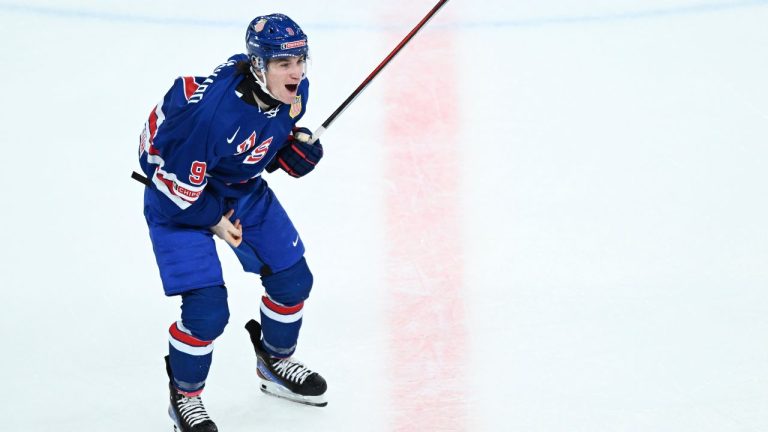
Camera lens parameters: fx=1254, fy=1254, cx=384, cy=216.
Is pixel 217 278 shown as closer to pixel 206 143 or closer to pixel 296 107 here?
pixel 206 143

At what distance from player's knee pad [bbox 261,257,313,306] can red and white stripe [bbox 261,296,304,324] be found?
2cm

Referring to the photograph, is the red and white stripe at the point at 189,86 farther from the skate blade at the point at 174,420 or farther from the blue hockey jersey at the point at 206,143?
the skate blade at the point at 174,420

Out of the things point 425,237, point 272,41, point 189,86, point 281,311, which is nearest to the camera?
point 272,41

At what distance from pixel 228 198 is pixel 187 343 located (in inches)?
16.3

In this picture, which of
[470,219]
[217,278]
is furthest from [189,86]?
[470,219]

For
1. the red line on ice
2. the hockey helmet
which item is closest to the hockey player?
the hockey helmet

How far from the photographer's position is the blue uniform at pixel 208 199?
3223 mm

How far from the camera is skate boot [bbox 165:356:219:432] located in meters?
3.47

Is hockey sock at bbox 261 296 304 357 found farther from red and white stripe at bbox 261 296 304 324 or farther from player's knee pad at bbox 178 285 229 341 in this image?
player's knee pad at bbox 178 285 229 341

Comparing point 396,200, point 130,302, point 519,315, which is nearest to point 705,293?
point 519,315

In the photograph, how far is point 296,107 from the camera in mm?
3432

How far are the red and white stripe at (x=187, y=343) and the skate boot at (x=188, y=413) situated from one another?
141 millimetres

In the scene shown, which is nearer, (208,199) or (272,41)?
(272,41)

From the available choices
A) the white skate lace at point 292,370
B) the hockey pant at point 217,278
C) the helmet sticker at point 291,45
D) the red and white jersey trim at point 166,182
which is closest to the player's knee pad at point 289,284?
the hockey pant at point 217,278
